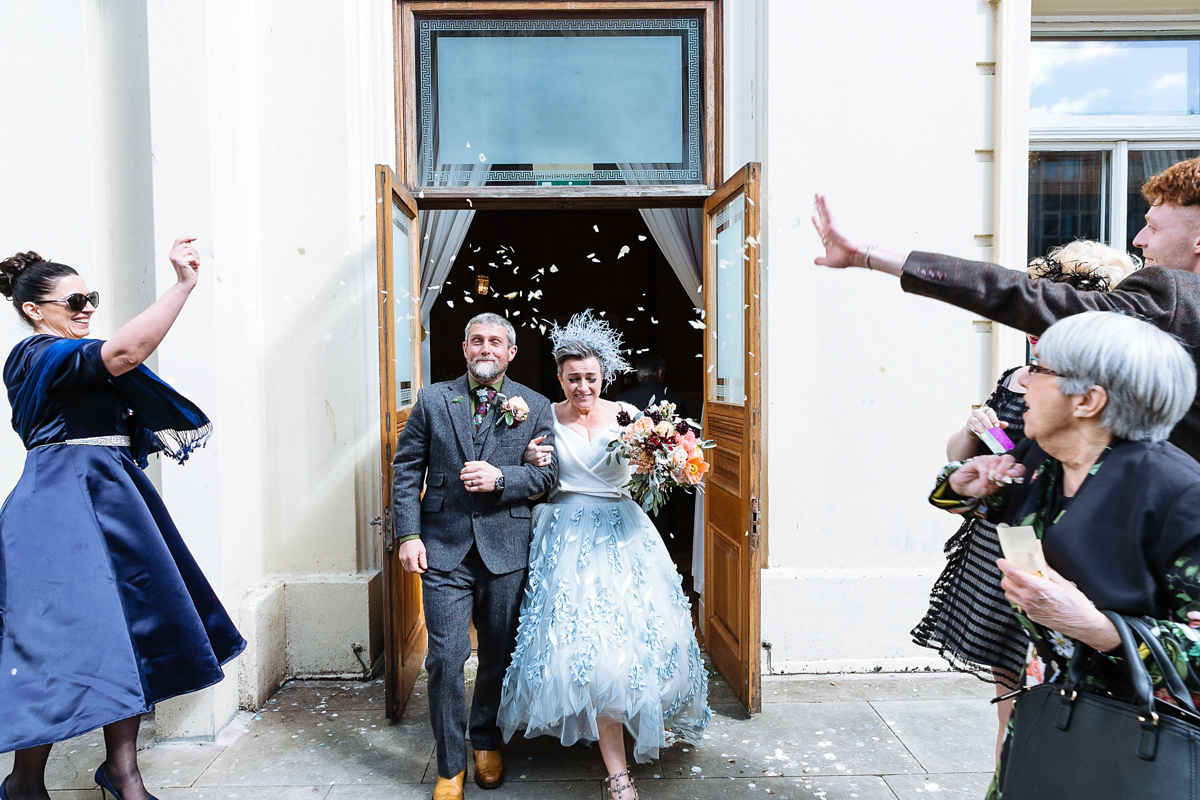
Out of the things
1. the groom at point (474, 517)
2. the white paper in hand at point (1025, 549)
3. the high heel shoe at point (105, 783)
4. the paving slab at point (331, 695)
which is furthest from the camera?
the paving slab at point (331, 695)

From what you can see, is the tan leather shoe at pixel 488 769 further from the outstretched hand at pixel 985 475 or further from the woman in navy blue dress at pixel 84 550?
the outstretched hand at pixel 985 475

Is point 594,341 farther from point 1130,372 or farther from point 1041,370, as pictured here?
point 1130,372

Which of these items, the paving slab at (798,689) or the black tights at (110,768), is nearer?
the black tights at (110,768)

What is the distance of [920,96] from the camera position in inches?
160

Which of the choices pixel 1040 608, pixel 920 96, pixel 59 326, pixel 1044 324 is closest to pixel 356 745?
pixel 59 326

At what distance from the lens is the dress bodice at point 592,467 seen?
324 cm

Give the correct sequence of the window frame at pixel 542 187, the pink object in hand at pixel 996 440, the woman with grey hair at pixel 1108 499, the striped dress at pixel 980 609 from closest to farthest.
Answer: the woman with grey hair at pixel 1108 499 < the pink object in hand at pixel 996 440 < the striped dress at pixel 980 609 < the window frame at pixel 542 187

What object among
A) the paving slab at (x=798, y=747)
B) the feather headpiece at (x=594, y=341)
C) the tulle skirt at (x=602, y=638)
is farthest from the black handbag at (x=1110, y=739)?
the feather headpiece at (x=594, y=341)

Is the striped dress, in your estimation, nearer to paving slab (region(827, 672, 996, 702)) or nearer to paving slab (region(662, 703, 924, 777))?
paving slab (region(662, 703, 924, 777))

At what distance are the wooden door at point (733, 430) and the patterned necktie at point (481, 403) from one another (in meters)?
1.19

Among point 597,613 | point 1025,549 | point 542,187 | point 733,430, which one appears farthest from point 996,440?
point 542,187

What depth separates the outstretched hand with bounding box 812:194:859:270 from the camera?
6.15 ft

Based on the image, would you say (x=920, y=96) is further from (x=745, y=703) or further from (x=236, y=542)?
(x=236, y=542)

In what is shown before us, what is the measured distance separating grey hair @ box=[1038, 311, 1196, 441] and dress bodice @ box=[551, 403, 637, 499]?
6.18 ft
